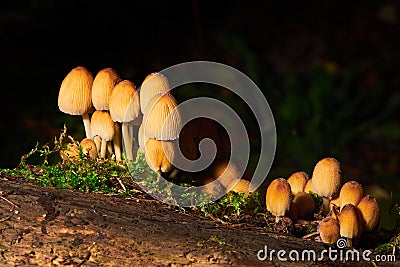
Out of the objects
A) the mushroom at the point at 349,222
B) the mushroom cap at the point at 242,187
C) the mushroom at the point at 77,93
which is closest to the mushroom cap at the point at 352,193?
the mushroom at the point at 349,222

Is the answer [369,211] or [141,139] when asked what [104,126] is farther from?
[369,211]

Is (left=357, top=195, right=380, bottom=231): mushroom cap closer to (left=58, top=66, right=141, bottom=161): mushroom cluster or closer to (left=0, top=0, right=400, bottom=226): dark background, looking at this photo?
(left=58, top=66, right=141, bottom=161): mushroom cluster

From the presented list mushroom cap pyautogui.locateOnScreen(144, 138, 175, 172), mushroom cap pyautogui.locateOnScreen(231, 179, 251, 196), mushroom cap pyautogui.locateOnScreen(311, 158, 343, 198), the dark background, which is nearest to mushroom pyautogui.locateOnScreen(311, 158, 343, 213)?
mushroom cap pyautogui.locateOnScreen(311, 158, 343, 198)

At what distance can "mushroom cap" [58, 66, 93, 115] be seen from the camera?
2.33m

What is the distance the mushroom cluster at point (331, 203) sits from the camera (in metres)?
2.16

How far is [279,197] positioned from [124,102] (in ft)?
2.25

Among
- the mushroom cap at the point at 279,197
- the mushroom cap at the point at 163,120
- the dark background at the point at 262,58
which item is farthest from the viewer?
the dark background at the point at 262,58

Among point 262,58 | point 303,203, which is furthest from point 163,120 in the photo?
point 262,58

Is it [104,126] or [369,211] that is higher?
[104,126]

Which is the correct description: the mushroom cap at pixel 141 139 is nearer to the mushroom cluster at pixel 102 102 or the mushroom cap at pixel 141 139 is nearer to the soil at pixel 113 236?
the mushroom cluster at pixel 102 102

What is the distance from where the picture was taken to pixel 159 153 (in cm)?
218

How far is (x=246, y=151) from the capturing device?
278 centimetres

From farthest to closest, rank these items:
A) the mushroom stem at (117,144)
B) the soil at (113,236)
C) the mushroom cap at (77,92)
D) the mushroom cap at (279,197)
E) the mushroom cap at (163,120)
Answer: the mushroom stem at (117,144)
the mushroom cap at (77,92)
the mushroom cap at (279,197)
the mushroom cap at (163,120)
the soil at (113,236)

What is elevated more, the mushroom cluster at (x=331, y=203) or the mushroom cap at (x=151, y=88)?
the mushroom cap at (x=151, y=88)
